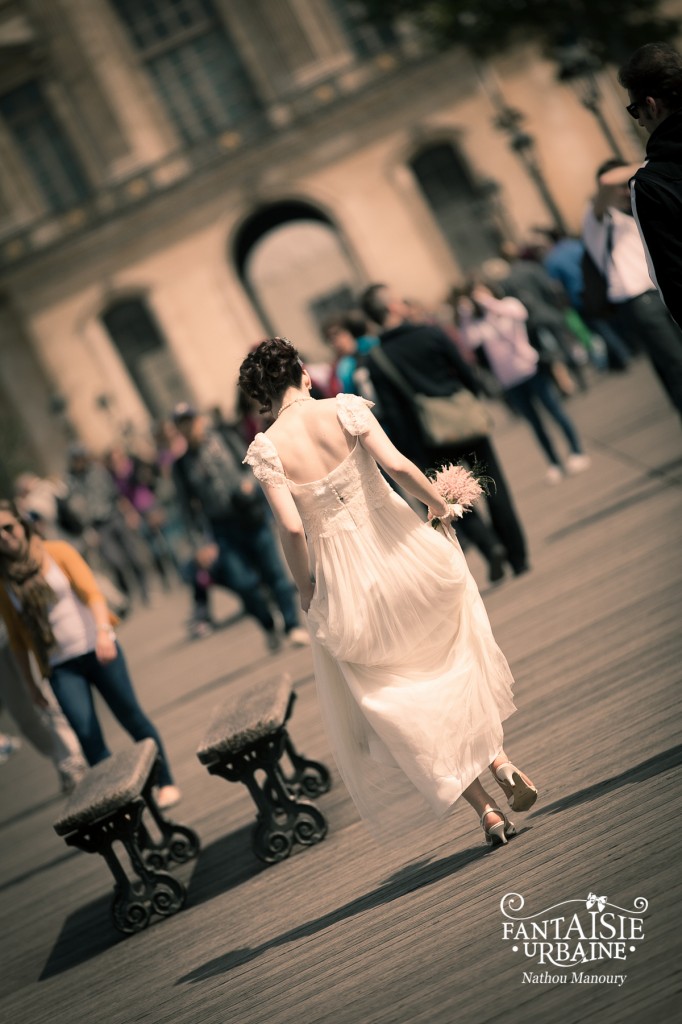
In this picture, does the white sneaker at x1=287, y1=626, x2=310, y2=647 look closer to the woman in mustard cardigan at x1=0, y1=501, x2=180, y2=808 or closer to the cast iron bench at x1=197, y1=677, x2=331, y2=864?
the woman in mustard cardigan at x1=0, y1=501, x2=180, y2=808

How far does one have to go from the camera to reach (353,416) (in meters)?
4.76

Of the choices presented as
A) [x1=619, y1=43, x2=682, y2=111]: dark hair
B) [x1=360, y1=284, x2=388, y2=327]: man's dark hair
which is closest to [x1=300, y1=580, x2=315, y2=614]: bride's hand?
[x1=619, y1=43, x2=682, y2=111]: dark hair

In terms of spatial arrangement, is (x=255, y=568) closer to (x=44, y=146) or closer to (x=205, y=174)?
(x=205, y=174)

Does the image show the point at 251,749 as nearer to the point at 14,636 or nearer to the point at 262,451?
the point at 262,451

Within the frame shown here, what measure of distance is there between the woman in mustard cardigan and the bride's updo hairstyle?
240 cm

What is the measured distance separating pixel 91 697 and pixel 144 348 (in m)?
33.7

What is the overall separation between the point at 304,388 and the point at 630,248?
427cm

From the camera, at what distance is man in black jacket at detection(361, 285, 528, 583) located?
823 centimetres

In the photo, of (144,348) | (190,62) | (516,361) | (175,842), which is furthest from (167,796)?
(190,62)

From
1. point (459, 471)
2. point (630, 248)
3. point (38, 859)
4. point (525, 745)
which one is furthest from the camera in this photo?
point (630, 248)

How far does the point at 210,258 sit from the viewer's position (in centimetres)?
3850

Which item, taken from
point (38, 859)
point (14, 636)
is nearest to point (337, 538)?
point (14, 636)

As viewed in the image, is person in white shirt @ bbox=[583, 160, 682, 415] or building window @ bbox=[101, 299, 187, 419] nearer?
person in white shirt @ bbox=[583, 160, 682, 415]

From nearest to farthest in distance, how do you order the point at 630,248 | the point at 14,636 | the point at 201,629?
the point at 14,636 < the point at 630,248 < the point at 201,629
